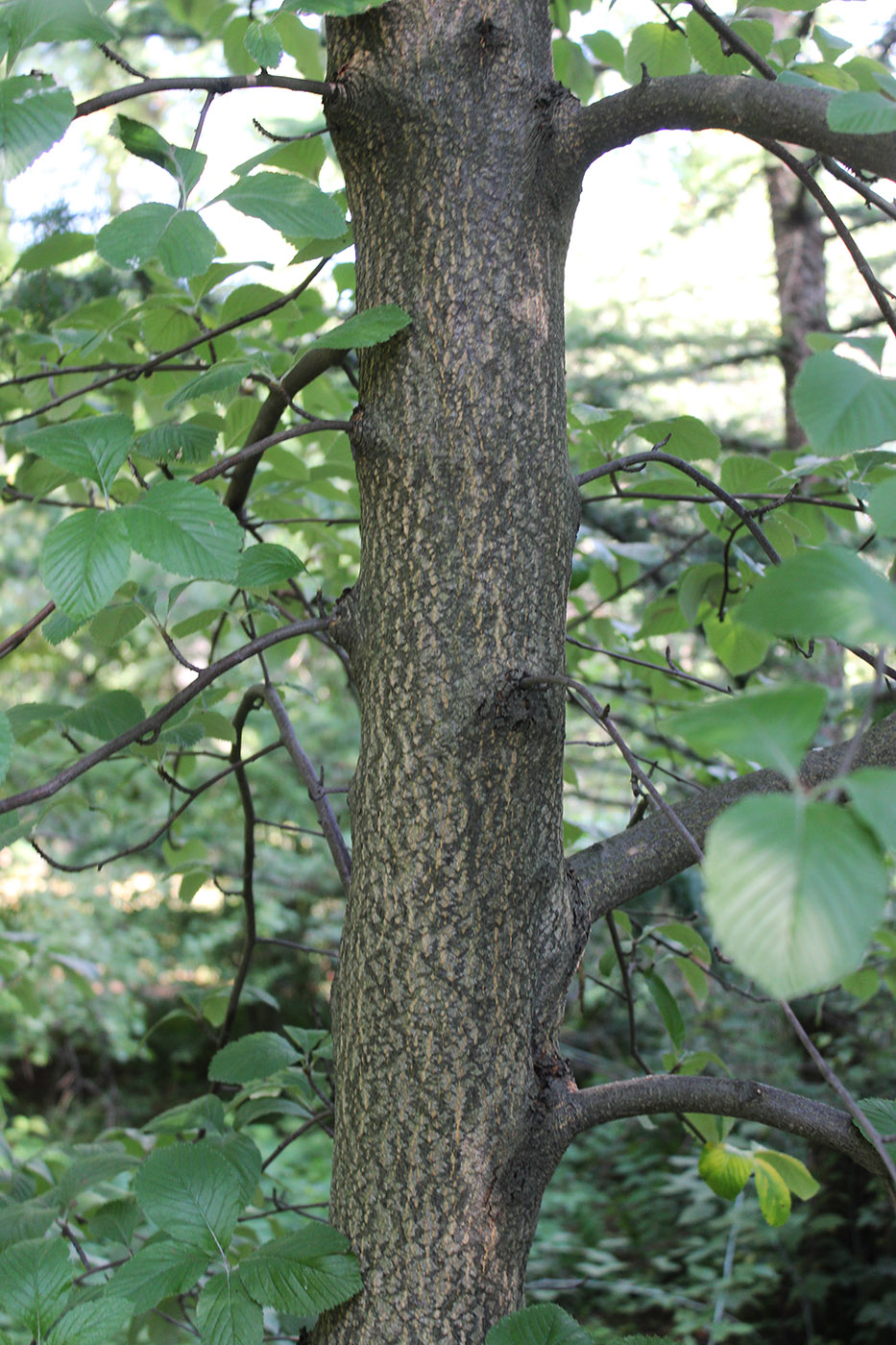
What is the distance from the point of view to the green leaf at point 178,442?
0.83 m

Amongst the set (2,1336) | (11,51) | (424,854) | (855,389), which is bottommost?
(2,1336)

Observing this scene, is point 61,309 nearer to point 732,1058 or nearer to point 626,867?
point 626,867

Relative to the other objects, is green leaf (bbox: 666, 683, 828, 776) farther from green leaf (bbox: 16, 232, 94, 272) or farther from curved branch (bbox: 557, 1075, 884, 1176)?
green leaf (bbox: 16, 232, 94, 272)

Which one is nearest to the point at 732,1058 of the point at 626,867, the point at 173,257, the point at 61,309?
the point at 626,867

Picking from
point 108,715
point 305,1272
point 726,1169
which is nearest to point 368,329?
point 108,715

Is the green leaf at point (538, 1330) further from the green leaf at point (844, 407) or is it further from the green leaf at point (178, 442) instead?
the green leaf at point (178, 442)

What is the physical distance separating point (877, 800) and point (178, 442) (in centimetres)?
68

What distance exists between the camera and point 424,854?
0.74m

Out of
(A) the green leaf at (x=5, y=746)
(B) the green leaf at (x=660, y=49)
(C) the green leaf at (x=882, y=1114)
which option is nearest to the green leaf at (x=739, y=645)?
(C) the green leaf at (x=882, y=1114)

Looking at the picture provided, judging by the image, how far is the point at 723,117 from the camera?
2.47 ft

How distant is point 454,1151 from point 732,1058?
130 inches

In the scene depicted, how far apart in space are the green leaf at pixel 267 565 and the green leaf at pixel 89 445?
0.17 meters

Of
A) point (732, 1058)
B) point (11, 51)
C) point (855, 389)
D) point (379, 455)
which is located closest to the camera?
point (855, 389)

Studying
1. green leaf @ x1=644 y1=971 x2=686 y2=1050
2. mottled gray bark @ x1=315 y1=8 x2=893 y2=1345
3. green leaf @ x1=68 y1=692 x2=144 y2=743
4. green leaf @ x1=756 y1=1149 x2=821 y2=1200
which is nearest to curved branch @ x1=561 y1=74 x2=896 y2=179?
mottled gray bark @ x1=315 y1=8 x2=893 y2=1345
